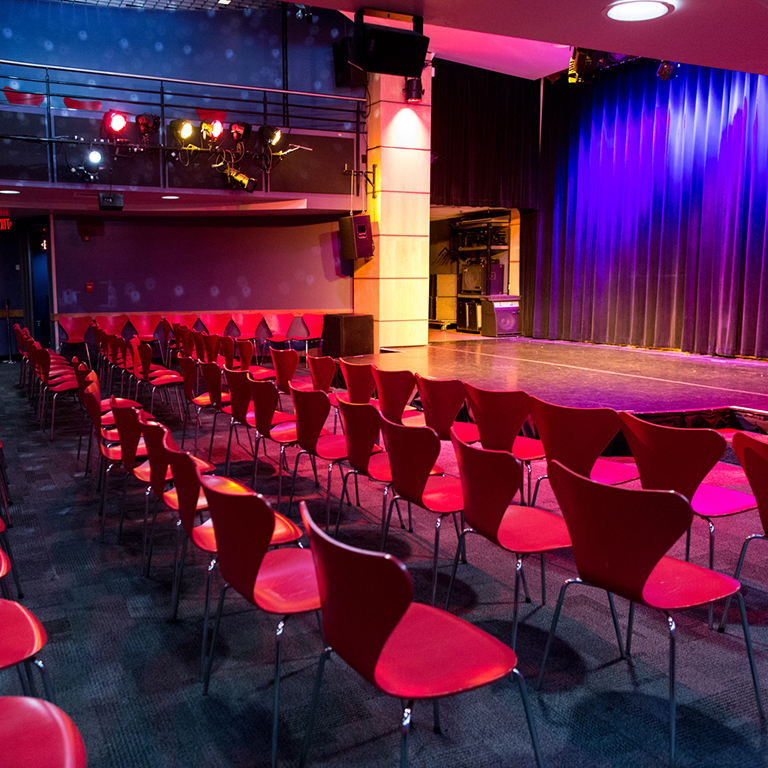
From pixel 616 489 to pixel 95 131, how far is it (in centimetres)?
959

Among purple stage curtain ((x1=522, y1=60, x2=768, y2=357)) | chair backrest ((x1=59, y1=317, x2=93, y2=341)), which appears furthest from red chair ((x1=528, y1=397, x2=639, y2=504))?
chair backrest ((x1=59, y1=317, x2=93, y2=341))

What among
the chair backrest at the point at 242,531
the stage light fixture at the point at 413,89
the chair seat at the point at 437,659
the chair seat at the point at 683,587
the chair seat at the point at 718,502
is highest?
the stage light fixture at the point at 413,89

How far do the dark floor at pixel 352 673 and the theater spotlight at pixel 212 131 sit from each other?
265 inches

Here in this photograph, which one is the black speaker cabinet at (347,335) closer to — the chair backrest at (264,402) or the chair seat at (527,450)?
the chair backrest at (264,402)

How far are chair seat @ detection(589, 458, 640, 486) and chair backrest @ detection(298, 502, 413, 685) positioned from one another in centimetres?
201

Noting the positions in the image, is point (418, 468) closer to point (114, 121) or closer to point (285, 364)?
point (285, 364)

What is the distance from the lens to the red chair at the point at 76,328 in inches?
431

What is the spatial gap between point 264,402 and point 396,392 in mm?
919

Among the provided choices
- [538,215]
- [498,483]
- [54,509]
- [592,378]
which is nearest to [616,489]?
[498,483]

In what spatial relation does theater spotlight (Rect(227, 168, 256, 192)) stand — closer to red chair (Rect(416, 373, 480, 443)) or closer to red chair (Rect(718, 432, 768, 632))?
red chair (Rect(416, 373, 480, 443))

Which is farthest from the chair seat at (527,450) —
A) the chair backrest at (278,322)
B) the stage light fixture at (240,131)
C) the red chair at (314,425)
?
the chair backrest at (278,322)

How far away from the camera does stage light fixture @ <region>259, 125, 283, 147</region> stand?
1023 cm

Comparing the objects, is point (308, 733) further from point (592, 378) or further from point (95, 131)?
point (95, 131)

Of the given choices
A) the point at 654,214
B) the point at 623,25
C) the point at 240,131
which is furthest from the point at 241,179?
the point at 654,214
